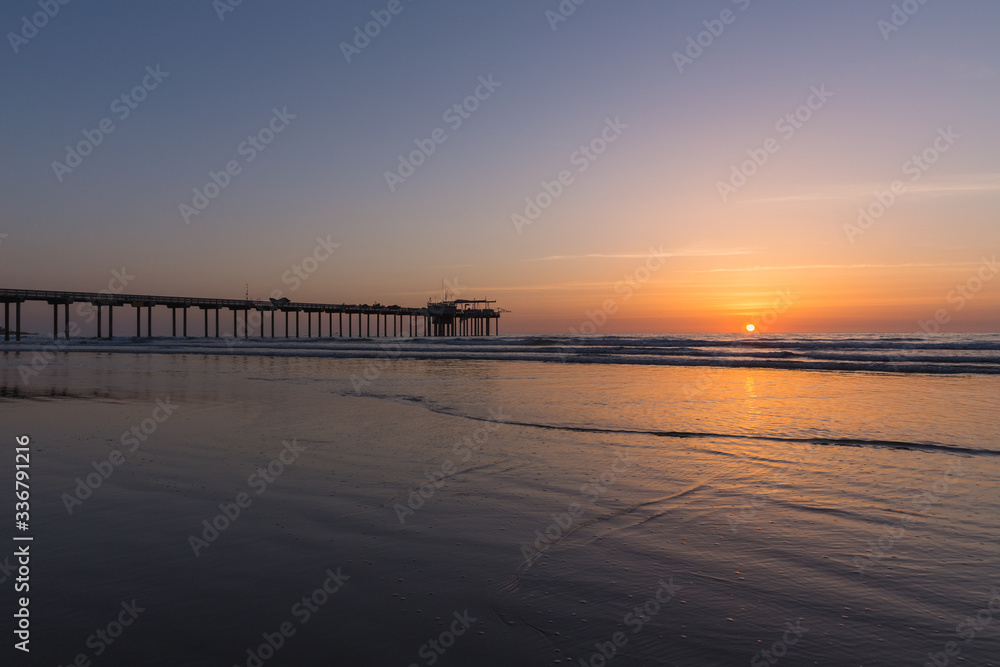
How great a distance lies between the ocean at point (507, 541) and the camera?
356 centimetres

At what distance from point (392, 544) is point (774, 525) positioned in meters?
3.39

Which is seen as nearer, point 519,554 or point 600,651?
point 600,651

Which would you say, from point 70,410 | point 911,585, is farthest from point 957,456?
point 70,410

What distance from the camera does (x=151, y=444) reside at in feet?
30.3

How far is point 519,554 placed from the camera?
4.89 metres

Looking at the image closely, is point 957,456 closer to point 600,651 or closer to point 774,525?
point 774,525

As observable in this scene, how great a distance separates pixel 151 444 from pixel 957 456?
1155 cm

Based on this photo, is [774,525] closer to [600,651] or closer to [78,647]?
[600,651]

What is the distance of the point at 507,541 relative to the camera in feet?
17.0

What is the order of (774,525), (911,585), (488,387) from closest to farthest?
(911,585) → (774,525) → (488,387)

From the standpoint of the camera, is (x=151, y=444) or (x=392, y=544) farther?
(x=151, y=444)

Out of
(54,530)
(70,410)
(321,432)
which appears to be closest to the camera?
(54,530)

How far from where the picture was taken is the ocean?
3562 mm

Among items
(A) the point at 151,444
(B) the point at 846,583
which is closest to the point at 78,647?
(B) the point at 846,583
